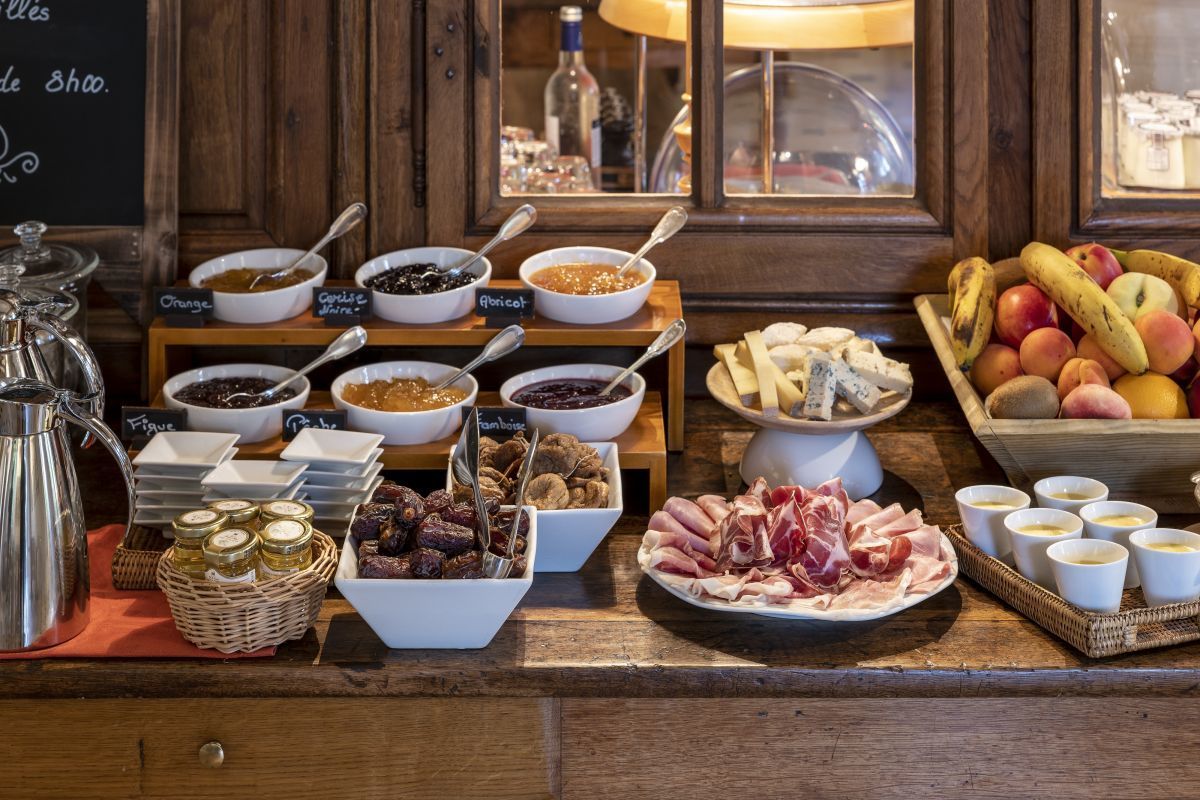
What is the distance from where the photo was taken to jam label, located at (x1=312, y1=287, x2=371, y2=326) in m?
1.97

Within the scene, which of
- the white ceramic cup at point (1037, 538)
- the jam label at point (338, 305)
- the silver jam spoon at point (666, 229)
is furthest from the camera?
the silver jam spoon at point (666, 229)

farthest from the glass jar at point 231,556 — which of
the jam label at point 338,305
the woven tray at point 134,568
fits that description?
the jam label at point 338,305

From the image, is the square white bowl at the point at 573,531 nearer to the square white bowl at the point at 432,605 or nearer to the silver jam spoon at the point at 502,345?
the square white bowl at the point at 432,605

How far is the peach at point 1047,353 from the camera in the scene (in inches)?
74.0

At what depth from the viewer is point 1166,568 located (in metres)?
1.50

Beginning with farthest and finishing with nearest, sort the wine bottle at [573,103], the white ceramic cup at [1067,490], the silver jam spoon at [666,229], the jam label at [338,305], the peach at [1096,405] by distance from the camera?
the wine bottle at [573,103] < the silver jam spoon at [666,229] < the jam label at [338,305] < the peach at [1096,405] < the white ceramic cup at [1067,490]

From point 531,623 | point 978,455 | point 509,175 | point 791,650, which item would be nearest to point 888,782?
point 791,650

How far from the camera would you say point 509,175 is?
7.52 ft

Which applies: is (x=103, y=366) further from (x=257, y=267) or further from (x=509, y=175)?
(x=509, y=175)

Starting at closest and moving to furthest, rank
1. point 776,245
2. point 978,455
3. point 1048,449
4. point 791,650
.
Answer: point 791,650 → point 1048,449 → point 978,455 → point 776,245

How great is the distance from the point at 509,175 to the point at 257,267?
462 millimetres

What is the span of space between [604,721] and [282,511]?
445 mm

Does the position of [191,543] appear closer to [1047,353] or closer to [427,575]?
[427,575]

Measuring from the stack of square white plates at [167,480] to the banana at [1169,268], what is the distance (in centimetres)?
139
